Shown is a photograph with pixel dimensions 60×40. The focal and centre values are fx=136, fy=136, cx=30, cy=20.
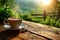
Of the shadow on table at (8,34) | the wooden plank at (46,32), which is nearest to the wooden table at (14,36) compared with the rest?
the shadow on table at (8,34)

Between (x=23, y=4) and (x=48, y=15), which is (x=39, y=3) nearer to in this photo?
(x=23, y=4)

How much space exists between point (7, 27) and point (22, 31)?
0.54 feet

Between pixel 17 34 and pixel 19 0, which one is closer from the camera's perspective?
pixel 17 34

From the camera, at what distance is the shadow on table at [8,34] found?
47.7 inches

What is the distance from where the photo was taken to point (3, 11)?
7.20 feet

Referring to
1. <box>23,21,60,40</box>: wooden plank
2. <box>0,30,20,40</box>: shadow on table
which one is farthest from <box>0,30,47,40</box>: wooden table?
<box>23,21,60,40</box>: wooden plank

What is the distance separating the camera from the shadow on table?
121 cm

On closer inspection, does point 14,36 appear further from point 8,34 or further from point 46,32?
point 46,32

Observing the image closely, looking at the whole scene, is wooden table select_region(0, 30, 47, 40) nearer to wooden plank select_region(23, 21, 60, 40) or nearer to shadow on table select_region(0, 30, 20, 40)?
shadow on table select_region(0, 30, 20, 40)

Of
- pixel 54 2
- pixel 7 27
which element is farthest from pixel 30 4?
pixel 7 27

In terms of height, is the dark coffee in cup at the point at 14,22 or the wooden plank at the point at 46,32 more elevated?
the dark coffee in cup at the point at 14,22

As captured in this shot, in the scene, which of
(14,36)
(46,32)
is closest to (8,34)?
(14,36)

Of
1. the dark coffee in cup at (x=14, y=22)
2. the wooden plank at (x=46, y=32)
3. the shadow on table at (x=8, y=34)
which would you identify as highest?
the dark coffee in cup at (x=14, y=22)

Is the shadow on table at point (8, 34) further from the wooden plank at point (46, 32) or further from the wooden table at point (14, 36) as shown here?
the wooden plank at point (46, 32)
